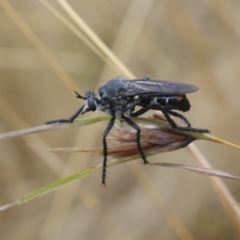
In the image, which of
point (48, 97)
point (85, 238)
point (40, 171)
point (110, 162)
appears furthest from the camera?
point (48, 97)

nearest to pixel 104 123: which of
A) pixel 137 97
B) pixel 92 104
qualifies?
pixel 137 97

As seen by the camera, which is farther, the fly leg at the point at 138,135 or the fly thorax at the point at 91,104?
the fly thorax at the point at 91,104

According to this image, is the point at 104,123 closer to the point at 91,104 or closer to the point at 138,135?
the point at 91,104

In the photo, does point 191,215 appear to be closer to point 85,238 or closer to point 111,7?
point 85,238

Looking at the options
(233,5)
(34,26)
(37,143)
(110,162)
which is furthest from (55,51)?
(110,162)

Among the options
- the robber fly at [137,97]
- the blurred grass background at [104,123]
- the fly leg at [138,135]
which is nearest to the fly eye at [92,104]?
the robber fly at [137,97]

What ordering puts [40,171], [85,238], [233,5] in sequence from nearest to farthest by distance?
[233,5] → [85,238] → [40,171]

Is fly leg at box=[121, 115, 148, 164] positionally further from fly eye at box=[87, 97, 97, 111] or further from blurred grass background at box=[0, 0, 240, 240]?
blurred grass background at box=[0, 0, 240, 240]

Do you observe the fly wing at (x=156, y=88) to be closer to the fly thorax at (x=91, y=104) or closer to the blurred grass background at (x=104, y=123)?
the fly thorax at (x=91, y=104)
